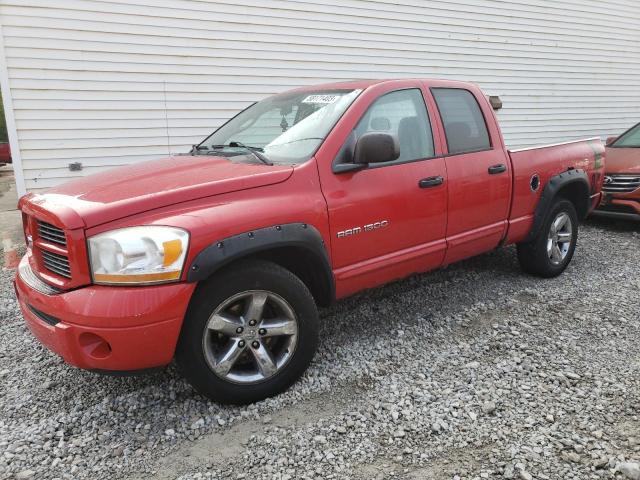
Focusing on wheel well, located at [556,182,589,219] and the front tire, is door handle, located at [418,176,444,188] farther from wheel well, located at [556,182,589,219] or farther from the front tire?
wheel well, located at [556,182,589,219]

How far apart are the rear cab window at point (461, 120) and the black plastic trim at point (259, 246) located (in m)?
1.41

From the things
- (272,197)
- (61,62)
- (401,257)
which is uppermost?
(61,62)

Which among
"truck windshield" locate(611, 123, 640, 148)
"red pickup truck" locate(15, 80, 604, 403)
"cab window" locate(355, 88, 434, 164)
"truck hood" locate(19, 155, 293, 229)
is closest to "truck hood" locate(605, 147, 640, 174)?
"truck windshield" locate(611, 123, 640, 148)

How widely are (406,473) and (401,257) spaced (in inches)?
56.0

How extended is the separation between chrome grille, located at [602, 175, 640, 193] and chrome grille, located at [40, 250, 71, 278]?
6526 millimetres

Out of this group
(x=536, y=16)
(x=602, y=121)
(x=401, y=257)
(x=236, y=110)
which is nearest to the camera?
(x=401, y=257)

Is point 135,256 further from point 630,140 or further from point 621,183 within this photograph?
point 630,140

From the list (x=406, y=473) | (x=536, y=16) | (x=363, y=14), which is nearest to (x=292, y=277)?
(x=406, y=473)

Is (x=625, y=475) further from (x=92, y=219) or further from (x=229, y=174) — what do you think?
(x=92, y=219)

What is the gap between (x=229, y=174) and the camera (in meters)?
2.67

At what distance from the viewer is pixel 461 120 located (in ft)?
12.3

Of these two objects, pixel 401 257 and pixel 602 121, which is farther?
pixel 602 121

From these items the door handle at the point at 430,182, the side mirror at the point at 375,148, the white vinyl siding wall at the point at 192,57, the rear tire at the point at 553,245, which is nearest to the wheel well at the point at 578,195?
the rear tire at the point at 553,245

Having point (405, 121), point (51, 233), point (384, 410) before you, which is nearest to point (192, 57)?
point (405, 121)
